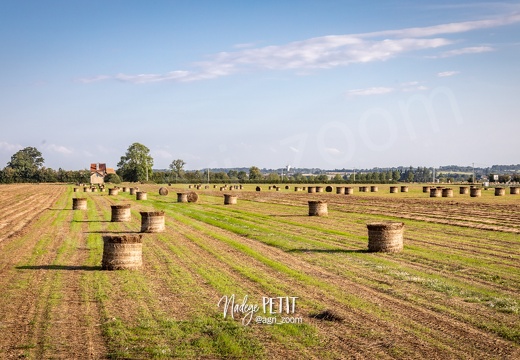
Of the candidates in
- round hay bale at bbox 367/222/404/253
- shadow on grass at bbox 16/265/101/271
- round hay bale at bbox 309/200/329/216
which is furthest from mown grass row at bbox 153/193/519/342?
round hay bale at bbox 309/200/329/216

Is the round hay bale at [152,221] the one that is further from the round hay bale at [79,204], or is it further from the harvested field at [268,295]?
the round hay bale at [79,204]

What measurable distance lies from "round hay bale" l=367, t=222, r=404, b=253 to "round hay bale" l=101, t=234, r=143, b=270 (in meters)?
8.74

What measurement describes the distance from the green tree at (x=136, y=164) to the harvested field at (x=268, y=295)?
154 metres

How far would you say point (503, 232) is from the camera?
27188mm

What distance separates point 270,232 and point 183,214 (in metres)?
14.0

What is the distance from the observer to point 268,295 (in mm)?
15055

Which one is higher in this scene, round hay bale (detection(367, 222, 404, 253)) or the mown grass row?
round hay bale (detection(367, 222, 404, 253))

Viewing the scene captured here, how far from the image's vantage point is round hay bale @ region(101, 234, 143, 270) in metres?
18.8

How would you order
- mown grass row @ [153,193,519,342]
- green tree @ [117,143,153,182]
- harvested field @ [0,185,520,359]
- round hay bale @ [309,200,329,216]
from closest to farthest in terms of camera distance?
harvested field @ [0,185,520,359]
mown grass row @ [153,193,519,342]
round hay bale @ [309,200,329,216]
green tree @ [117,143,153,182]

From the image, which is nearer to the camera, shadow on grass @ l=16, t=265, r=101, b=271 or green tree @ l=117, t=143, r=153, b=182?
shadow on grass @ l=16, t=265, r=101, b=271

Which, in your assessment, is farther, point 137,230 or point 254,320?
point 137,230

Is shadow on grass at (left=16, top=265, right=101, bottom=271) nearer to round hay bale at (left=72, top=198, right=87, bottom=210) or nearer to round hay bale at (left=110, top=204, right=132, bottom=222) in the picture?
round hay bale at (left=110, top=204, right=132, bottom=222)

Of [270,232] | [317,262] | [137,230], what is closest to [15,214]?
[137,230]

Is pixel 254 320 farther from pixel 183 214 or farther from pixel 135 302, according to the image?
pixel 183 214
